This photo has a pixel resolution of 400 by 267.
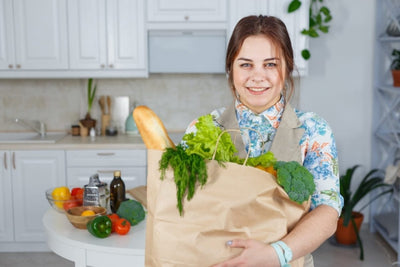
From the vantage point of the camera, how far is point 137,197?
2502 millimetres

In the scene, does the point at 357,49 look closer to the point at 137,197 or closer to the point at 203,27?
the point at 203,27

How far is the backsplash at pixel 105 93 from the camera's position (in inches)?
172

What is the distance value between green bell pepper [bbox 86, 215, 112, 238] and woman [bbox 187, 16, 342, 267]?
87 cm

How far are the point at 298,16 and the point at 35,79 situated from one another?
237 centimetres

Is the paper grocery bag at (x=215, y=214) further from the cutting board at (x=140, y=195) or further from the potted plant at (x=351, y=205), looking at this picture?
the potted plant at (x=351, y=205)

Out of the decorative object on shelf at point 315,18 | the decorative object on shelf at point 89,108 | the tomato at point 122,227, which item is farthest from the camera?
the decorative object on shelf at point 89,108

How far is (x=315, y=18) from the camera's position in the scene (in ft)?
13.5

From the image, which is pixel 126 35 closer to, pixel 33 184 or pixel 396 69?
pixel 33 184

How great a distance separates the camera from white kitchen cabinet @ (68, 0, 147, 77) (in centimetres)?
386

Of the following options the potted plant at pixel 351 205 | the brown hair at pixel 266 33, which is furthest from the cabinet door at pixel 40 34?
the brown hair at pixel 266 33

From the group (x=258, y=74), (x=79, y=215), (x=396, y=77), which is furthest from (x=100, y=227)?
(x=396, y=77)

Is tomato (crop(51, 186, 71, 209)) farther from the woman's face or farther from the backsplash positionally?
the backsplash

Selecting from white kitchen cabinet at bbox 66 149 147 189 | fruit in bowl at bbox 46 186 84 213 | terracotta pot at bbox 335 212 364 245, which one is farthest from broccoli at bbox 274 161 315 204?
terracotta pot at bbox 335 212 364 245

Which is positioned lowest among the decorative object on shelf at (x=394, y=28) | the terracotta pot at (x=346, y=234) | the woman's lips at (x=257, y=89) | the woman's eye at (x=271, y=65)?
the terracotta pot at (x=346, y=234)
